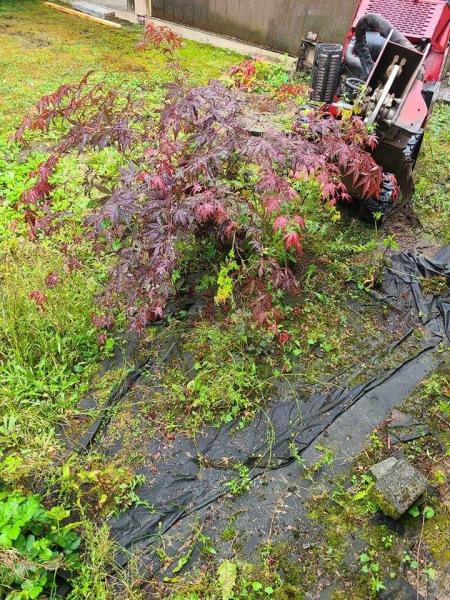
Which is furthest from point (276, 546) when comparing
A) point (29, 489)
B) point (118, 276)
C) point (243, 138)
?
point (243, 138)

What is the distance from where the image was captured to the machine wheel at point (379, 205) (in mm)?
3959

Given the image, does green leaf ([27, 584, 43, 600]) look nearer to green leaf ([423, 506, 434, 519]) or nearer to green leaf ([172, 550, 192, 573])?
green leaf ([172, 550, 192, 573])

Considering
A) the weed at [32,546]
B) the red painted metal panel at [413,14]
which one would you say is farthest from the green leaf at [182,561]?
the red painted metal panel at [413,14]

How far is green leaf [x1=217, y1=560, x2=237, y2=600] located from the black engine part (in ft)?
14.1

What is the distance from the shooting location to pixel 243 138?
8.96 feet

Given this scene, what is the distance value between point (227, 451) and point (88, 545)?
2.80 feet

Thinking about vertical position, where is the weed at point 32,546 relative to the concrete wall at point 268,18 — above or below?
below

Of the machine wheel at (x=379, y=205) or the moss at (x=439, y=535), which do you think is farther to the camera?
the machine wheel at (x=379, y=205)

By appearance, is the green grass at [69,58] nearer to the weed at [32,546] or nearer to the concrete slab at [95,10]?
the concrete slab at [95,10]

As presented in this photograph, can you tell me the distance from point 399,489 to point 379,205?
2544 millimetres

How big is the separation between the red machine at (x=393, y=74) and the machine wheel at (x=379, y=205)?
0.04 ft

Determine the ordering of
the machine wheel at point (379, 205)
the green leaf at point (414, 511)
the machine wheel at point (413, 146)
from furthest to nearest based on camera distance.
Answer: the machine wheel at point (413, 146)
the machine wheel at point (379, 205)
the green leaf at point (414, 511)

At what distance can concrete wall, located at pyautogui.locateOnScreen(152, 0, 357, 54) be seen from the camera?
274 inches

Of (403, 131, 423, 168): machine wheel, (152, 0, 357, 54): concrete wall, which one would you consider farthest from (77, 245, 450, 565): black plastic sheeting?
(152, 0, 357, 54): concrete wall
